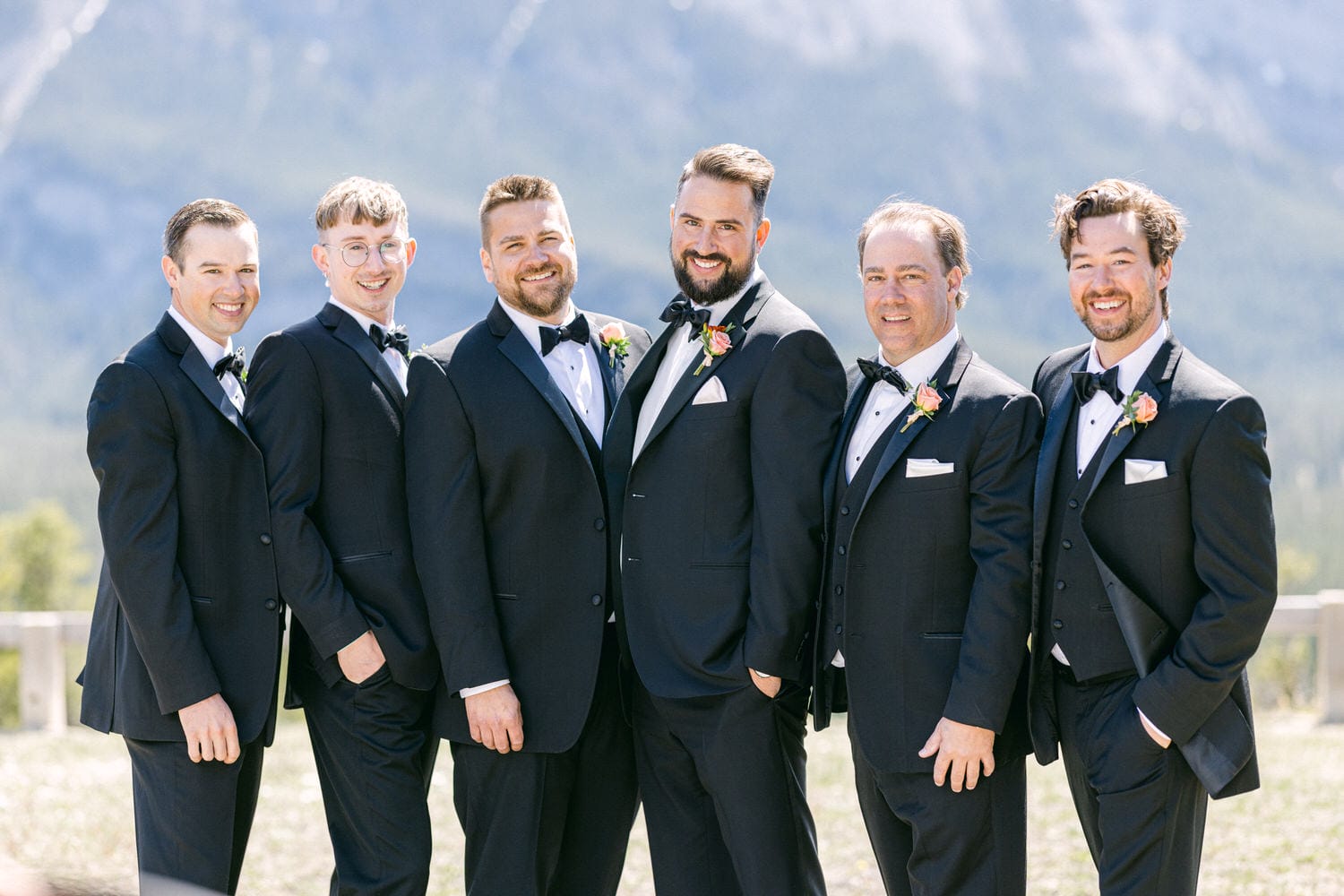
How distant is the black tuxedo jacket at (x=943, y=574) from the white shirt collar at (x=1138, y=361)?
0.24 m

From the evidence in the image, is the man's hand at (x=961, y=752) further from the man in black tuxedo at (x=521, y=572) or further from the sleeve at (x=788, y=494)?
the man in black tuxedo at (x=521, y=572)

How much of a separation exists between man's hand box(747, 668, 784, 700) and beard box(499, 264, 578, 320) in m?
1.31

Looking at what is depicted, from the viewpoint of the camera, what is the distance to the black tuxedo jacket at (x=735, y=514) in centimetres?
416

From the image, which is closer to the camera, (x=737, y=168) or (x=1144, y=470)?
(x=1144, y=470)

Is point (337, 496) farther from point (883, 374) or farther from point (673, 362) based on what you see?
point (883, 374)

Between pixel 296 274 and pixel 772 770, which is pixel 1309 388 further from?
pixel 772 770

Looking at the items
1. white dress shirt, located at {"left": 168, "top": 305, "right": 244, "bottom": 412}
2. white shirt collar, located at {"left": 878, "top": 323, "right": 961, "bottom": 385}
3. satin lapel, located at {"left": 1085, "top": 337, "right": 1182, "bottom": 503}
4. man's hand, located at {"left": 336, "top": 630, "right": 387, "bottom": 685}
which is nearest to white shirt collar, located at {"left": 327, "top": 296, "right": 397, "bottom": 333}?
white dress shirt, located at {"left": 168, "top": 305, "right": 244, "bottom": 412}

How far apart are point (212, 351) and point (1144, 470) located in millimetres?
2769

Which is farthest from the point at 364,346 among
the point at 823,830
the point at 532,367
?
the point at 823,830

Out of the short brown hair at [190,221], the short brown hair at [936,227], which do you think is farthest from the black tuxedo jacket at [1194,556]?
the short brown hair at [190,221]

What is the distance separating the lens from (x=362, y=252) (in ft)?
15.3

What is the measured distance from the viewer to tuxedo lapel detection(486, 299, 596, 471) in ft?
14.5

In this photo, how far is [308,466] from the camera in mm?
4410

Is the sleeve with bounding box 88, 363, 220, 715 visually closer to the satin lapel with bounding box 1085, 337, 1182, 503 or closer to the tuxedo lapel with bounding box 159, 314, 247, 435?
the tuxedo lapel with bounding box 159, 314, 247, 435
